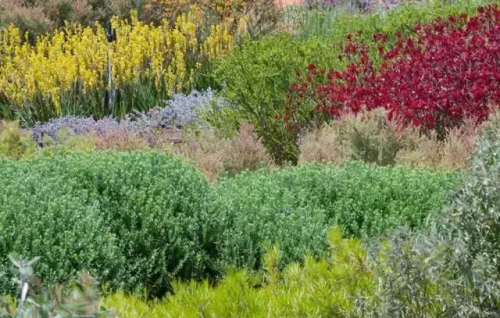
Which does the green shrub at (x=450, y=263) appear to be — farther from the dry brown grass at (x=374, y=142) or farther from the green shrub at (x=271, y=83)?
the green shrub at (x=271, y=83)

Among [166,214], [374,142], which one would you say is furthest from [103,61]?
[166,214]

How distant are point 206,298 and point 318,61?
5604 mm

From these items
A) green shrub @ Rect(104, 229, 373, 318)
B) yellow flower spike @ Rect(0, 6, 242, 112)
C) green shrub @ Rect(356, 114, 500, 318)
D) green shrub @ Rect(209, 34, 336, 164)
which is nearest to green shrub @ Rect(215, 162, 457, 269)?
green shrub @ Rect(104, 229, 373, 318)

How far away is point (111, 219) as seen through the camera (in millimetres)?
4449

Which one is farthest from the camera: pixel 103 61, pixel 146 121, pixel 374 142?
pixel 103 61

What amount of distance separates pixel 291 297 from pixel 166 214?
1.21 m

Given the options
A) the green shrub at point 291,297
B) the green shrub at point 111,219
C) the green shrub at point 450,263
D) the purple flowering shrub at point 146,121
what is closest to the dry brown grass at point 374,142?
the green shrub at point 111,219

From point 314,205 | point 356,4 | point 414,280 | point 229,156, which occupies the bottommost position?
point 356,4

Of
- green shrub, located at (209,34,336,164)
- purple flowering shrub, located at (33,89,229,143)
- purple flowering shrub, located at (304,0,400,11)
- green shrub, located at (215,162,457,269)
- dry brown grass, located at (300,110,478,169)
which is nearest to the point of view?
green shrub, located at (215,162,457,269)

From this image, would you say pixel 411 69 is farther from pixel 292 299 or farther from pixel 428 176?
pixel 292 299

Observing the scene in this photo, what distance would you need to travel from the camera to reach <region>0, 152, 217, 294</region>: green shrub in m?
4.09

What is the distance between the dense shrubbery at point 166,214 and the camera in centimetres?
413

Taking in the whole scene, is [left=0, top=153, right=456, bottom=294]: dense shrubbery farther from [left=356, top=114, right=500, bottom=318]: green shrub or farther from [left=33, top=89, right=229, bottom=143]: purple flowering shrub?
[left=33, top=89, right=229, bottom=143]: purple flowering shrub

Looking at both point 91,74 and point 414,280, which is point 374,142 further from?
point 91,74
